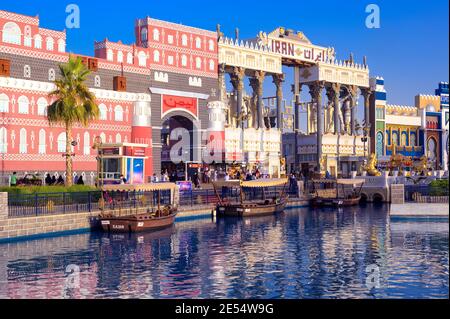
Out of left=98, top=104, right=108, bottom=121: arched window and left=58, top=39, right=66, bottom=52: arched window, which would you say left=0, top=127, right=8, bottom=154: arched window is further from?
left=98, top=104, right=108, bottom=121: arched window

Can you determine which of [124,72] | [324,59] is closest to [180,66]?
[124,72]

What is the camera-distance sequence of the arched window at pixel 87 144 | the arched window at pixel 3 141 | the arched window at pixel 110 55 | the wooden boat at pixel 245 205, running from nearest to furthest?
the wooden boat at pixel 245 205
the arched window at pixel 3 141
the arched window at pixel 87 144
the arched window at pixel 110 55

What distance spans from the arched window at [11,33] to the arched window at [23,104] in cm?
446

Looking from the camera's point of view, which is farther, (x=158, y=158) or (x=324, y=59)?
(x=324, y=59)

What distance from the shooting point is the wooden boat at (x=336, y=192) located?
57656 mm

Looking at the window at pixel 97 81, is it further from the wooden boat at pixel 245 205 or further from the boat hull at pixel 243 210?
the boat hull at pixel 243 210

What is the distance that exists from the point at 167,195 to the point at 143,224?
9.58 metres

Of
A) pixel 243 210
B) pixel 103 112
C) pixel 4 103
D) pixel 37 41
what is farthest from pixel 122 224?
pixel 37 41

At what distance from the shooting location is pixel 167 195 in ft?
153

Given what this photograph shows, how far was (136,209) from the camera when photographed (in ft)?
135

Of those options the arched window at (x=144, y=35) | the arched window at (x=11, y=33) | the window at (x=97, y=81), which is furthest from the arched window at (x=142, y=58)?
the arched window at (x=11, y=33)
